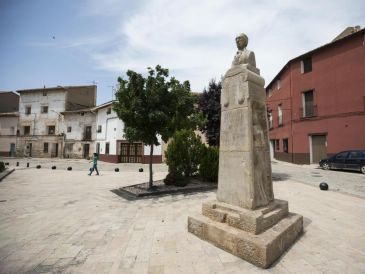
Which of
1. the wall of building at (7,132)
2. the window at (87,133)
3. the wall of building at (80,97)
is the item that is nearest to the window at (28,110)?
the wall of building at (7,132)

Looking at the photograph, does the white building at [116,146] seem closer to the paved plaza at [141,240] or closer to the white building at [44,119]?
the white building at [44,119]

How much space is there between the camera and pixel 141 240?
12.1 feet

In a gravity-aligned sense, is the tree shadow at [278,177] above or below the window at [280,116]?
below

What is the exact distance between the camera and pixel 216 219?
373cm

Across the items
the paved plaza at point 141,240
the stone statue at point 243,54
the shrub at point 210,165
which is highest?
the stone statue at point 243,54

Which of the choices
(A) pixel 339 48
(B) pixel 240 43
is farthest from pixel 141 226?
(A) pixel 339 48

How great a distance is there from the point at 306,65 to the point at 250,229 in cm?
1983

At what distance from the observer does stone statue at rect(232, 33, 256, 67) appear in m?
4.11

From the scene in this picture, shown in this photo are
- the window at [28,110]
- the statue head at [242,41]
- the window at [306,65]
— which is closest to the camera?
the statue head at [242,41]

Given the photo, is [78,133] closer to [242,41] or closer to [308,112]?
[308,112]

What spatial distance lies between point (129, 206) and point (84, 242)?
239 centimetres

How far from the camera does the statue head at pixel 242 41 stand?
Answer: 13.9ft

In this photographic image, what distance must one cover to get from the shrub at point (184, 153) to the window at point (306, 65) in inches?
568

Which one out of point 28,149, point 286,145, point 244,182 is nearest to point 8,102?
point 28,149
